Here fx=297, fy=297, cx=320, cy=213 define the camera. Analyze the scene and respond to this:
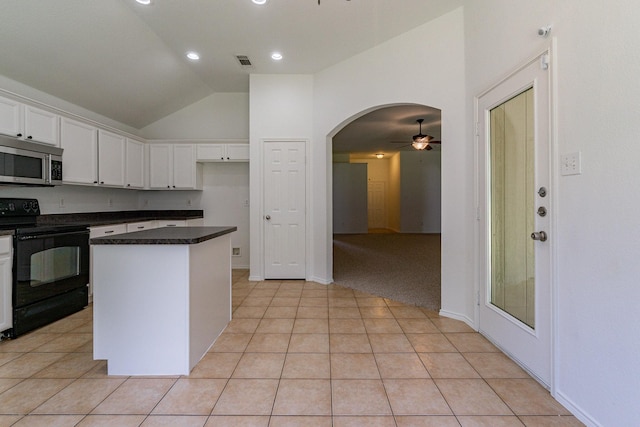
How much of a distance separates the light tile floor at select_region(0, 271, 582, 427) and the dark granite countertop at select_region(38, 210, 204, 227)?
1285 millimetres

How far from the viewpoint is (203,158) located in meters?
4.82

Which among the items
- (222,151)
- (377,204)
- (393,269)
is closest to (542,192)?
(393,269)

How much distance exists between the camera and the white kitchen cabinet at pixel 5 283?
7.80 feet

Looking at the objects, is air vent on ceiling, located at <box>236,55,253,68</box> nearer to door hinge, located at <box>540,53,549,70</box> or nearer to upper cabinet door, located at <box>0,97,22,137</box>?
upper cabinet door, located at <box>0,97,22,137</box>

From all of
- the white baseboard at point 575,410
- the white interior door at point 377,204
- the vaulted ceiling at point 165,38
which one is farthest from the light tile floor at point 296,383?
the white interior door at point 377,204

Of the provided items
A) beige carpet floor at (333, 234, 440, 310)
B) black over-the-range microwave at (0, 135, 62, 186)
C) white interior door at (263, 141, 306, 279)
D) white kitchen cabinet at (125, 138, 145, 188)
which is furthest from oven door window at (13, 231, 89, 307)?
beige carpet floor at (333, 234, 440, 310)

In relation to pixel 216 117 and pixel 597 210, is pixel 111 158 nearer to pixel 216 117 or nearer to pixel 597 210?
pixel 216 117

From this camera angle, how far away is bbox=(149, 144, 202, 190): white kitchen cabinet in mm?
4770

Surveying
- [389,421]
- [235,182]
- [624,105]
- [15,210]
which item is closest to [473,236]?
[624,105]

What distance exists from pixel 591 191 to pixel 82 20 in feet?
13.6

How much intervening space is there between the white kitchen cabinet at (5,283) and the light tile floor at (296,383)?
184 millimetres

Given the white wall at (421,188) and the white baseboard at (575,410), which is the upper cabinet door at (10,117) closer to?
the white baseboard at (575,410)

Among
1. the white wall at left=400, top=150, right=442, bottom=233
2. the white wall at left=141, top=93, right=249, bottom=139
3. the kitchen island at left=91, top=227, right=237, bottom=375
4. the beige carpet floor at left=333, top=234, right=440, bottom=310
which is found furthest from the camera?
the white wall at left=400, top=150, right=442, bottom=233

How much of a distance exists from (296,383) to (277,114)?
139 inches
